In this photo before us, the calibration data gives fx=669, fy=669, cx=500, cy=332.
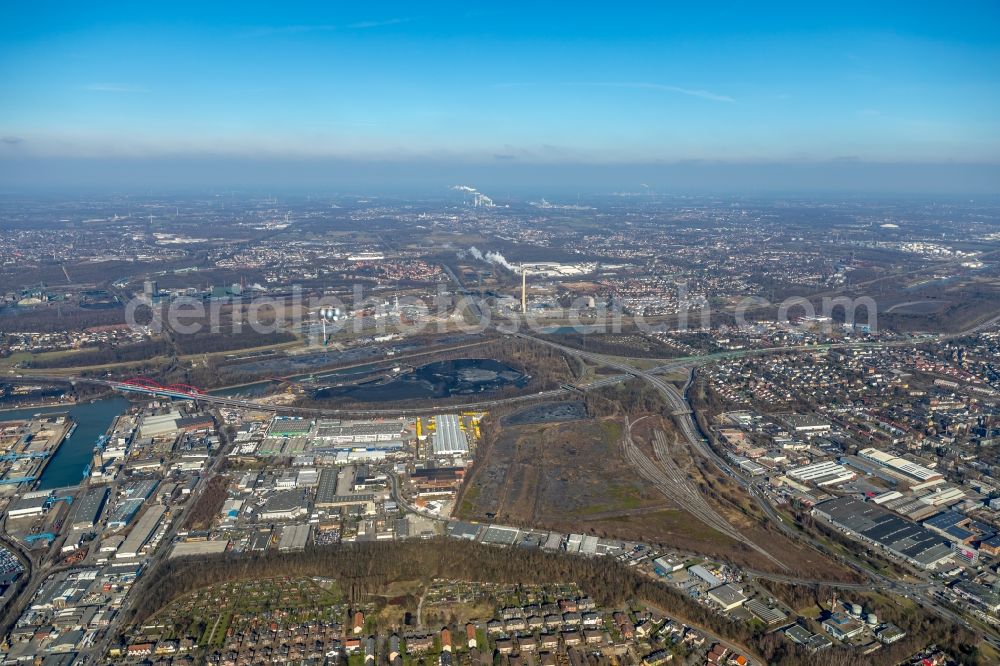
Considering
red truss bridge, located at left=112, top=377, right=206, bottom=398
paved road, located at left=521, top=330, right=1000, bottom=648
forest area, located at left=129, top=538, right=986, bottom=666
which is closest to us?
forest area, located at left=129, top=538, right=986, bottom=666

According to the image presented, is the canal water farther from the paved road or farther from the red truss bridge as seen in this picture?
the paved road

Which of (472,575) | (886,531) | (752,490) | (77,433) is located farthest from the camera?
(77,433)

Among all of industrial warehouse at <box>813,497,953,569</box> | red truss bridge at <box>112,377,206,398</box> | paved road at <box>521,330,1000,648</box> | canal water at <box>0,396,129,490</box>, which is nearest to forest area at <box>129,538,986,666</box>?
paved road at <box>521,330,1000,648</box>

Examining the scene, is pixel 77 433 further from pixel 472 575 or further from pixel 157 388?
pixel 472 575

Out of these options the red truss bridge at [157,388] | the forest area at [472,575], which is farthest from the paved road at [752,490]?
the red truss bridge at [157,388]

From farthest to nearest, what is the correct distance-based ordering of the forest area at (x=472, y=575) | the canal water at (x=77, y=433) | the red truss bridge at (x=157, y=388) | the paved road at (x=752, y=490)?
the red truss bridge at (x=157, y=388) < the canal water at (x=77, y=433) < the paved road at (x=752, y=490) < the forest area at (x=472, y=575)

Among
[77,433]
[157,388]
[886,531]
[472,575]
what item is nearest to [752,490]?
[886,531]

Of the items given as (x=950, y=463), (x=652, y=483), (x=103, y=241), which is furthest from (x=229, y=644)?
(x=103, y=241)

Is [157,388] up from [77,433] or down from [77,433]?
up

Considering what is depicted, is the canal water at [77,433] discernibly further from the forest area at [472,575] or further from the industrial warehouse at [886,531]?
the industrial warehouse at [886,531]
